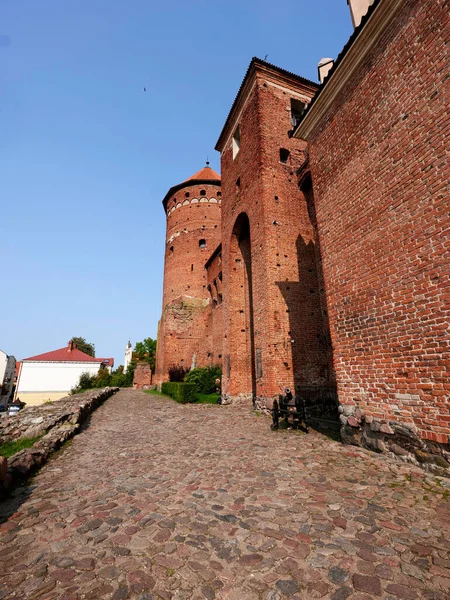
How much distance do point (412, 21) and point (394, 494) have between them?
750 cm

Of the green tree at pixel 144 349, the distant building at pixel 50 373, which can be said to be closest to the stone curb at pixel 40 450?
the distant building at pixel 50 373

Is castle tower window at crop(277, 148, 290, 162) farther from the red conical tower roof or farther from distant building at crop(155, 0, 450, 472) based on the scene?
the red conical tower roof

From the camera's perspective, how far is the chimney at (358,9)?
770cm

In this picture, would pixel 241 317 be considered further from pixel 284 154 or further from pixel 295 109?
pixel 295 109

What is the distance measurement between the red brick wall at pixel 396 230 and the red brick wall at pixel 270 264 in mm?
4757

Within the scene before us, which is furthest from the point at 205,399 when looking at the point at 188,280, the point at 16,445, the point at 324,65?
the point at 324,65

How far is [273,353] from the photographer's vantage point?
1082 centimetres

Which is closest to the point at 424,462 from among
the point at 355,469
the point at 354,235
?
the point at 355,469

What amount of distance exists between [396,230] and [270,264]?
6.62m

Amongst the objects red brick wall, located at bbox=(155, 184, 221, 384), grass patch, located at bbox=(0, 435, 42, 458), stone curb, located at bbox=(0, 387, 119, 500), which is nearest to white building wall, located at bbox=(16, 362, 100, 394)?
red brick wall, located at bbox=(155, 184, 221, 384)

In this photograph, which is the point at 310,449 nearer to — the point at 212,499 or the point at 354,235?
the point at 212,499

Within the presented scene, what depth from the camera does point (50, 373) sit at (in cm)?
4028

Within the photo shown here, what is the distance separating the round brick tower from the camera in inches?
1014

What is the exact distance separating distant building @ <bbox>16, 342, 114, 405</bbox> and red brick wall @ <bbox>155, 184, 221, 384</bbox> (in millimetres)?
19429
